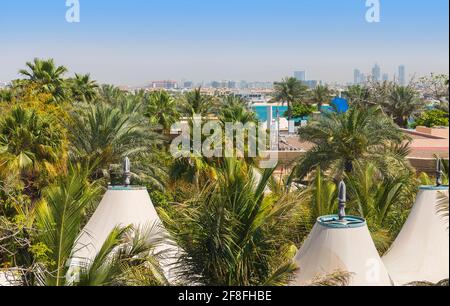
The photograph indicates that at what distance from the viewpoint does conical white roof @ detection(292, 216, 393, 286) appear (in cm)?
654

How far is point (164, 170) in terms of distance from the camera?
17.9 metres

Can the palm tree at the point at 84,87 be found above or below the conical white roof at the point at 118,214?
above

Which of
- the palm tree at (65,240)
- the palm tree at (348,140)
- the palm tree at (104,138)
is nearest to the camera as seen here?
the palm tree at (65,240)

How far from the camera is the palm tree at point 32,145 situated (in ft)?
49.4

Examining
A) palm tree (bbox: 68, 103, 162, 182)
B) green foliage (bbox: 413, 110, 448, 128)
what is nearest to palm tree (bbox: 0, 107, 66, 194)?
palm tree (bbox: 68, 103, 162, 182)

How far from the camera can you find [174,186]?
17578mm

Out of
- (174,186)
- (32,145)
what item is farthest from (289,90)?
(32,145)

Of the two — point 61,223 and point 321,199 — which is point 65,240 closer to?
point 61,223

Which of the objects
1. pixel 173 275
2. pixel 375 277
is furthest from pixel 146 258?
pixel 375 277

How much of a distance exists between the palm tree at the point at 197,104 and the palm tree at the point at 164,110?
98 cm

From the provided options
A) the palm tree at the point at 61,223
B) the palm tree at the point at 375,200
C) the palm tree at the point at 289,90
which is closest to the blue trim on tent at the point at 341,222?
the palm tree at the point at 61,223

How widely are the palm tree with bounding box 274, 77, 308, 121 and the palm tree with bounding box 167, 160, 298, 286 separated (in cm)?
5744

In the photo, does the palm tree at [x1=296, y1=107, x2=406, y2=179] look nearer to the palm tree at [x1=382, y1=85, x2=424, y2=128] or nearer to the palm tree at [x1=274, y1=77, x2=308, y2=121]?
the palm tree at [x1=382, y1=85, x2=424, y2=128]

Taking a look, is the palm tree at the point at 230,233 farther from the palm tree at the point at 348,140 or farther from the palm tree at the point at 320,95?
the palm tree at the point at 320,95
